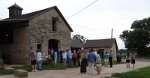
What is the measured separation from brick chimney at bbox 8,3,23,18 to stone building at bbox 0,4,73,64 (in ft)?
25.7

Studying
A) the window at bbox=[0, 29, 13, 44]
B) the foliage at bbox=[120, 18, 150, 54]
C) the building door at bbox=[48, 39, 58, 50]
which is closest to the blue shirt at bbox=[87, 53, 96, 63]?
the building door at bbox=[48, 39, 58, 50]

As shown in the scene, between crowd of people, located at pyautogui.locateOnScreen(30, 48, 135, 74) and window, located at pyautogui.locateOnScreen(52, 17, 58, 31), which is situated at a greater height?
window, located at pyautogui.locateOnScreen(52, 17, 58, 31)

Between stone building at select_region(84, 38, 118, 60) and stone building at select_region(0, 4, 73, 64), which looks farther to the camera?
stone building at select_region(84, 38, 118, 60)

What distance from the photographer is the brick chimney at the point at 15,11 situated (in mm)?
39066

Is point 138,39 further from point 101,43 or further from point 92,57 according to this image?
point 92,57

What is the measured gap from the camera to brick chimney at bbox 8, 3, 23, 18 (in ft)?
128

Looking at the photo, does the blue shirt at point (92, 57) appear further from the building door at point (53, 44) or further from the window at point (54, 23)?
the window at point (54, 23)

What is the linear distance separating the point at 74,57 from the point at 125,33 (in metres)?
54.4

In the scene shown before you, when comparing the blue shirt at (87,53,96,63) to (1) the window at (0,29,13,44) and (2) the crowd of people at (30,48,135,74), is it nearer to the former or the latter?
(2) the crowd of people at (30,48,135,74)

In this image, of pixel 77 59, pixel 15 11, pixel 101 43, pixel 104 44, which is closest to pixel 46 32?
pixel 77 59

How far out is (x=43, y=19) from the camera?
101ft

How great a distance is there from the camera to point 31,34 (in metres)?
29.3

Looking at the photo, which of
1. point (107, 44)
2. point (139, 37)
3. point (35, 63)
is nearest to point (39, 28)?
point (35, 63)

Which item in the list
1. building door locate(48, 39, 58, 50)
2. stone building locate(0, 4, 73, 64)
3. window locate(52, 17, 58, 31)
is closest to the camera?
stone building locate(0, 4, 73, 64)
